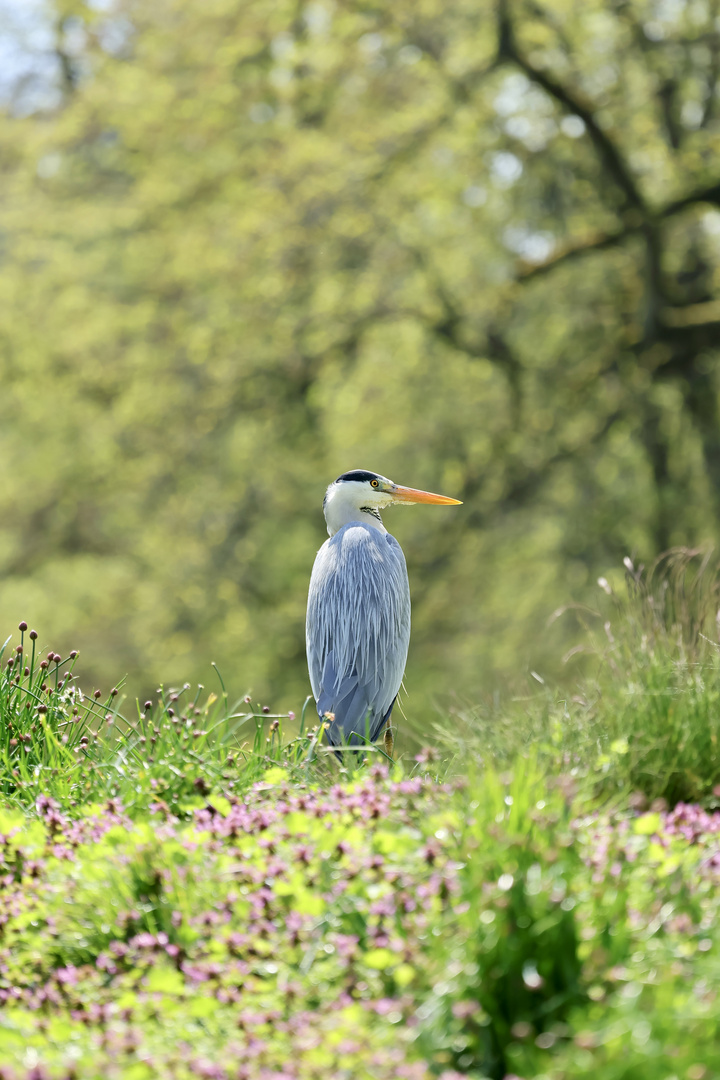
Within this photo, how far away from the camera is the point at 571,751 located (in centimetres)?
334

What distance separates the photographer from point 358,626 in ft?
15.6

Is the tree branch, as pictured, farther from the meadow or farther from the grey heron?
the meadow

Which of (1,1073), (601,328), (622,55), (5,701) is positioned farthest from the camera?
(601,328)

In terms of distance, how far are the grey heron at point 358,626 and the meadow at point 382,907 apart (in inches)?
37.2

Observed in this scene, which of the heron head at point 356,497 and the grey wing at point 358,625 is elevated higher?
the heron head at point 356,497

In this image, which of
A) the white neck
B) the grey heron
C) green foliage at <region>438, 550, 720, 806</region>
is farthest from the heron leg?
the white neck

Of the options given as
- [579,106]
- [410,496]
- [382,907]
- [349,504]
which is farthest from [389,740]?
[579,106]

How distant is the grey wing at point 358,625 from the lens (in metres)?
4.67

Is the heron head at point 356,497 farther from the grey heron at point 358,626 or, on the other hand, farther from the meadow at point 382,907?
the meadow at point 382,907

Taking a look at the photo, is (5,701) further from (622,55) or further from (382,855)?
(622,55)

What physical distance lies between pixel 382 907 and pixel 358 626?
7.64 feet

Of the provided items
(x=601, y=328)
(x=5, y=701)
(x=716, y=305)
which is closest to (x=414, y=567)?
(x=601, y=328)

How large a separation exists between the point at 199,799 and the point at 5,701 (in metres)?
1.21

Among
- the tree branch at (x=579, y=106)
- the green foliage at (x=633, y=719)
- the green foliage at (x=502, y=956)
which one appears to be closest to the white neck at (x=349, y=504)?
the green foliage at (x=633, y=719)
